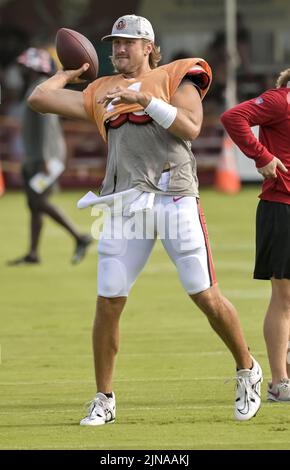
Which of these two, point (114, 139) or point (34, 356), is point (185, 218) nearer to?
point (114, 139)

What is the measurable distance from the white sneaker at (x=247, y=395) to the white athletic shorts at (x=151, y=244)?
0.58m

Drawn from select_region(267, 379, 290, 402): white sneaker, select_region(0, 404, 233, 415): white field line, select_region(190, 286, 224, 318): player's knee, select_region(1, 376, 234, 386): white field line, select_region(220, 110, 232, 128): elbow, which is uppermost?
select_region(220, 110, 232, 128): elbow

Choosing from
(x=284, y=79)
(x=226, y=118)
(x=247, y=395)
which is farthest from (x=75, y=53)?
(x=247, y=395)

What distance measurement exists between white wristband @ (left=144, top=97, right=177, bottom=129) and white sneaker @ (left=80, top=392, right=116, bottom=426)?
1.57 m

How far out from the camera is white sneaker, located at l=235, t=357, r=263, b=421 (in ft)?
25.9

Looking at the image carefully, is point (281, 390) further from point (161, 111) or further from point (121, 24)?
point (121, 24)

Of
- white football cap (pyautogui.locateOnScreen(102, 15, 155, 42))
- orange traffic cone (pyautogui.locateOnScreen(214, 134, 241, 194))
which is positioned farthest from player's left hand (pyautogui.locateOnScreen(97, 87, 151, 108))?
orange traffic cone (pyautogui.locateOnScreen(214, 134, 241, 194))

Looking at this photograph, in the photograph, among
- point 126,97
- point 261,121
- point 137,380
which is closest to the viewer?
point 126,97

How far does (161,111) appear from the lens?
24.8 ft

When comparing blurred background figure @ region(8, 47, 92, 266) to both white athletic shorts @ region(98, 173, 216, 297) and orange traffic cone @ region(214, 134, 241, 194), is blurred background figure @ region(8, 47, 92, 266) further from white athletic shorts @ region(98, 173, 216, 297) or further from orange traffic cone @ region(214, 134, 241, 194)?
orange traffic cone @ region(214, 134, 241, 194)

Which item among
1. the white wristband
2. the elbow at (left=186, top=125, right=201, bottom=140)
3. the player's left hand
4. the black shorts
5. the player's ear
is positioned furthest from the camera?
the black shorts

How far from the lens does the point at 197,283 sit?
784 cm

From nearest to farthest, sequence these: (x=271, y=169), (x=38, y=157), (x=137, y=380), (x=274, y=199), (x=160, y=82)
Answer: (x=160, y=82), (x=271, y=169), (x=274, y=199), (x=137, y=380), (x=38, y=157)

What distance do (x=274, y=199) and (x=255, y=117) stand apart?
54 centimetres
